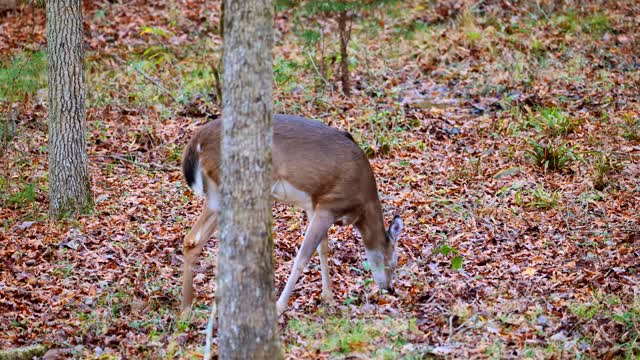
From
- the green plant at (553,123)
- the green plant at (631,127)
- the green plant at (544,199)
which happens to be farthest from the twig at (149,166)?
the green plant at (631,127)

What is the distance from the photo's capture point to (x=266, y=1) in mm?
4672

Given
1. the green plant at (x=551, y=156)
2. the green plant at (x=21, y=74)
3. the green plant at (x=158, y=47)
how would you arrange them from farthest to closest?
the green plant at (x=158, y=47), the green plant at (x=21, y=74), the green plant at (x=551, y=156)

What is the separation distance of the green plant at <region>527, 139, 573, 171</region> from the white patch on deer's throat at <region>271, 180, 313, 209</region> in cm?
426

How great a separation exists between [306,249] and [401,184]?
363 cm

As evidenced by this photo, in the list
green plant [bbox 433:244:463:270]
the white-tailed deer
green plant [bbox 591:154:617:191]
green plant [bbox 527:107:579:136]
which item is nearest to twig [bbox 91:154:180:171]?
the white-tailed deer

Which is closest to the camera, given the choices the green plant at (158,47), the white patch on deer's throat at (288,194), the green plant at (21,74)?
the white patch on deer's throat at (288,194)

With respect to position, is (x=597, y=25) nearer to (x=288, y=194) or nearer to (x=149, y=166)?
(x=149, y=166)

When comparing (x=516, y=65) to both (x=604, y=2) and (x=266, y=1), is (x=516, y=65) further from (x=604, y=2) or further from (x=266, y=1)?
(x=266, y=1)

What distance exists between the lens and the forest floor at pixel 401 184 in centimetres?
647

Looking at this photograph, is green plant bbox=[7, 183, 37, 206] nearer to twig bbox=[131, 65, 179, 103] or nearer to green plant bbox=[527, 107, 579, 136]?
twig bbox=[131, 65, 179, 103]

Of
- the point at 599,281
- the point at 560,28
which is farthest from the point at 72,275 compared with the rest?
the point at 560,28

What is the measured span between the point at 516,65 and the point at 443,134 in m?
2.81

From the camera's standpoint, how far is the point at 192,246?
7.07 meters

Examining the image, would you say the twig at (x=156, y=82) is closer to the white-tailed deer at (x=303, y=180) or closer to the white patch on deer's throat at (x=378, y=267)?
the white-tailed deer at (x=303, y=180)
